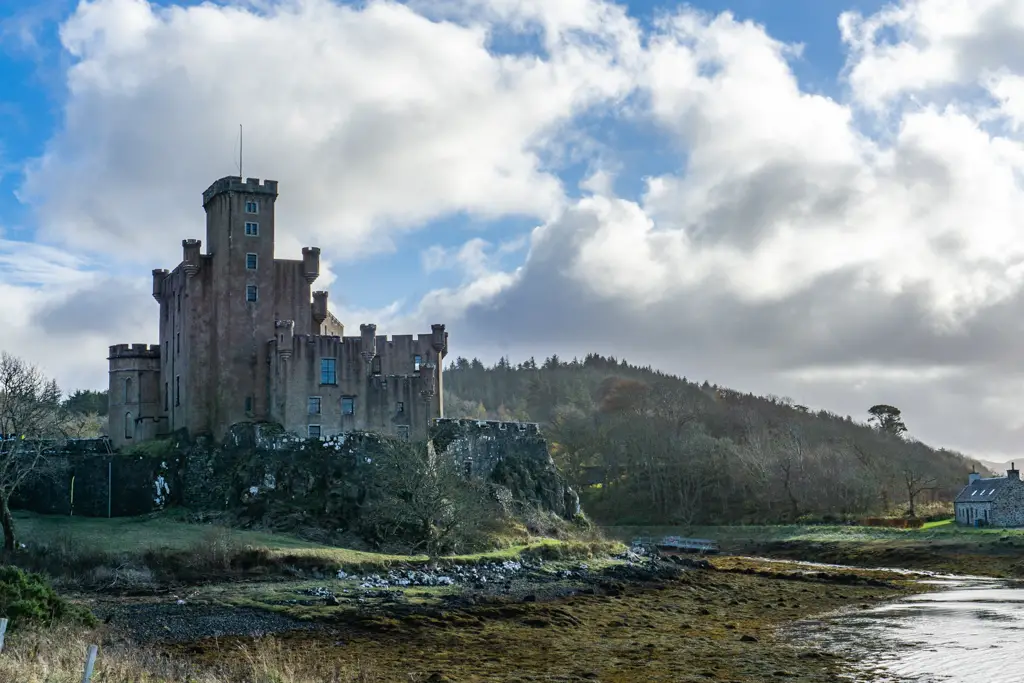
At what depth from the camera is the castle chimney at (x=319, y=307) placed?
60.4 meters

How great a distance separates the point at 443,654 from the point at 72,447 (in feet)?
114

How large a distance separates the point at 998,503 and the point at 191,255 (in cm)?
5596

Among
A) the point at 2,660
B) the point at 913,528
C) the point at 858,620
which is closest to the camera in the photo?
the point at 2,660

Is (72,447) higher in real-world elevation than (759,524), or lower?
higher

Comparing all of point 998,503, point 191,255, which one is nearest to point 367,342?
point 191,255

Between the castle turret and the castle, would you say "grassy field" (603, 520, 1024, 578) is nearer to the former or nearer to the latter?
the castle

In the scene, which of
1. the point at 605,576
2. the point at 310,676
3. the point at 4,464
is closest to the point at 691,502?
the point at 605,576

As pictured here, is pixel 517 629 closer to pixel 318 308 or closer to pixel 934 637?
pixel 934 637

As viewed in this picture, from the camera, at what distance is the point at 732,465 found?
9244 cm

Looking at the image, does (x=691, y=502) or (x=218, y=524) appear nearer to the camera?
(x=218, y=524)

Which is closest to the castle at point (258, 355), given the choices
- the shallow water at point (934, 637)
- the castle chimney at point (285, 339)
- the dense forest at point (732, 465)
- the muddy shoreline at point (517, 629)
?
the castle chimney at point (285, 339)

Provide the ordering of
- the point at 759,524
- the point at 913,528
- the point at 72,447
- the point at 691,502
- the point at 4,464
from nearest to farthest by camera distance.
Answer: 1. the point at 4,464
2. the point at 72,447
3. the point at 913,528
4. the point at 759,524
5. the point at 691,502

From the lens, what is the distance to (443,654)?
98.8 ft

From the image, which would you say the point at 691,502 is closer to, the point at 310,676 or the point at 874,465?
the point at 874,465
